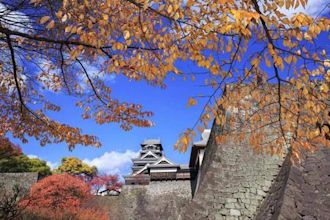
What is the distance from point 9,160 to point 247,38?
104ft

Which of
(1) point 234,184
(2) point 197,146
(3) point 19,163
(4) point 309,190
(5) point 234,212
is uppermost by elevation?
(3) point 19,163

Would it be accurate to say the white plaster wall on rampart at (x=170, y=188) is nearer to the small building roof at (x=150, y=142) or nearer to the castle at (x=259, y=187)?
the castle at (x=259, y=187)

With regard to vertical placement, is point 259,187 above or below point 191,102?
below

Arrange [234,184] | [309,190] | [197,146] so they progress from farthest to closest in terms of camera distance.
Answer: [197,146]
[234,184]
[309,190]

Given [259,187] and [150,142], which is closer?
[259,187]

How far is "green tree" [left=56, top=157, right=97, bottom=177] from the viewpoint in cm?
3803

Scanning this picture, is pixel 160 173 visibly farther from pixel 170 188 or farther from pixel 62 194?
pixel 62 194

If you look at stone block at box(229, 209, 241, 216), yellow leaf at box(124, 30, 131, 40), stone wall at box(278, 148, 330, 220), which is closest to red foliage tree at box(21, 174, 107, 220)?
stone block at box(229, 209, 241, 216)

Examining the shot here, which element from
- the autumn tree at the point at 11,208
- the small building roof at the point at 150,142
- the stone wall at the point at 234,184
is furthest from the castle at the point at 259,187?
the small building roof at the point at 150,142

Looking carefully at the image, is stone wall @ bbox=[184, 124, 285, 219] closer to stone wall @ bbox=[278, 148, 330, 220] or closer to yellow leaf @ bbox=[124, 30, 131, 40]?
stone wall @ bbox=[278, 148, 330, 220]

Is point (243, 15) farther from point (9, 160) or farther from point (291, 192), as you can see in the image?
point (9, 160)

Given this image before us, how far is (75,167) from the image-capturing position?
126ft

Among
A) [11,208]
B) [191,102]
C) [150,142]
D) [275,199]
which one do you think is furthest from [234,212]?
[150,142]

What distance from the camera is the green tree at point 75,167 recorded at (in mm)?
38031
